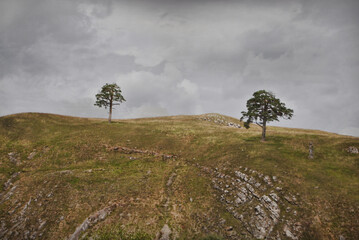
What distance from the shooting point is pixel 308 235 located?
17.8m

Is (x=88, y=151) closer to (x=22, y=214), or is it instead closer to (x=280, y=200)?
(x=22, y=214)

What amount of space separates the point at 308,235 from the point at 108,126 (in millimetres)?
52398

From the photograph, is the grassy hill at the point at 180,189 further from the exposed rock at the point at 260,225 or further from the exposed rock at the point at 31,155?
Result: the exposed rock at the point at 31,155

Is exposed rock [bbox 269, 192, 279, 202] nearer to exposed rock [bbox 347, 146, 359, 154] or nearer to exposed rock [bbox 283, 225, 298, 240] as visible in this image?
exposed rock [bbox 283, 225, 298, 240]

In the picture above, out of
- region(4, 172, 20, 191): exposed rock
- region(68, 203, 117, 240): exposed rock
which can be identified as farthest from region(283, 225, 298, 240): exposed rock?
region(4, 172, 20, 191): exposed rock

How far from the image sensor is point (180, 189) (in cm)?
2711

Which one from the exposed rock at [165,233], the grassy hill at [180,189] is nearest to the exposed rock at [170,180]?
the grassy hill at [180,189]

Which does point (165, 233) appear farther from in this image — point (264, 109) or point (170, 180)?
point (264, 109)

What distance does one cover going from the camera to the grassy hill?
19969mm

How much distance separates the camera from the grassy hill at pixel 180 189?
19969mm

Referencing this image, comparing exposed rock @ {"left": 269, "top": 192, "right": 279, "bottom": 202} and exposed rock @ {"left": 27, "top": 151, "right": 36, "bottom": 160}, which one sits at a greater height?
exposed rock @ {"left": 27, "top": 151, "right": 36, "bottom": 160}

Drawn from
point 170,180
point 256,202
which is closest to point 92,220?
point 170,180

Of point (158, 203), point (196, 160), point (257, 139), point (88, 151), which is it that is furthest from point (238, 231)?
point (88, 151)

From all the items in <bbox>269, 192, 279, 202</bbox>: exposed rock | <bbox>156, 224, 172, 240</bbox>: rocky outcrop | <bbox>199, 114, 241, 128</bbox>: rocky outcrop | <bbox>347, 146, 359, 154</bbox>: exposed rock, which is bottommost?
<bbox>156, 224, 172, 240</bbox>: rocky outcrop
